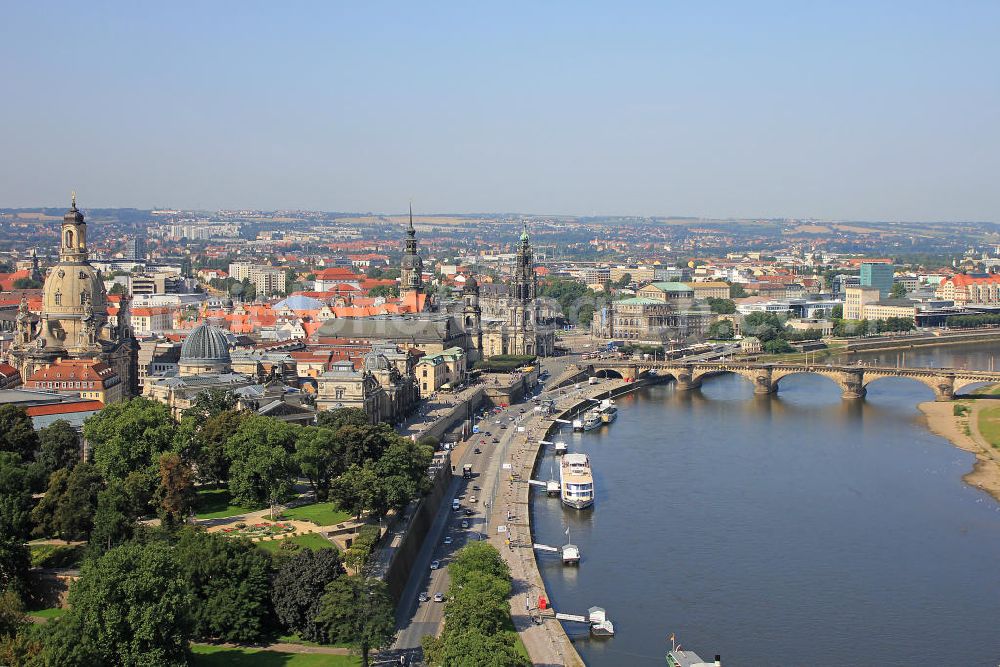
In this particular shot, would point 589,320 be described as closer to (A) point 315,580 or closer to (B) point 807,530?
(B) point 807,530

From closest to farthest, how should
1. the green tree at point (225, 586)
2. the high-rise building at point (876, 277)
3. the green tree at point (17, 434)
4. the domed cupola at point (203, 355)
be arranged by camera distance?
1. the green tree at point (225, 586)
2. the green tree at point (17, 434)
3. the domed cupola at point (203, 355)
4. the high-rise building at point (876, 277)

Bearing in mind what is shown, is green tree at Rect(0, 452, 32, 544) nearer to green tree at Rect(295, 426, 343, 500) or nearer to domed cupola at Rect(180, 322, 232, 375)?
green tree at Rect(295, 426, 343, 500)

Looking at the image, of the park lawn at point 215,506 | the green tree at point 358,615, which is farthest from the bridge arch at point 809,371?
the green tree at point 358,615

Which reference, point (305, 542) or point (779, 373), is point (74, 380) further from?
point (779, 373)

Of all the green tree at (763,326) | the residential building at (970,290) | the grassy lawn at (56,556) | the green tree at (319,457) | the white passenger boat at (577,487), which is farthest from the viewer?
the residential building at (970,290)

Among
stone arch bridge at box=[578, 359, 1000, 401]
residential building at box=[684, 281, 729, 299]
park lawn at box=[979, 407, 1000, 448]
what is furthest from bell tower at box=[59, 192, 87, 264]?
residential building at box=[684, 281, 729, 299]

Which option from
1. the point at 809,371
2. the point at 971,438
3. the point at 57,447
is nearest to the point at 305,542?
the point at 57,447

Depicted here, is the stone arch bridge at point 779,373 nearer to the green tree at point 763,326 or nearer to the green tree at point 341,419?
the green tree at point 763,326
